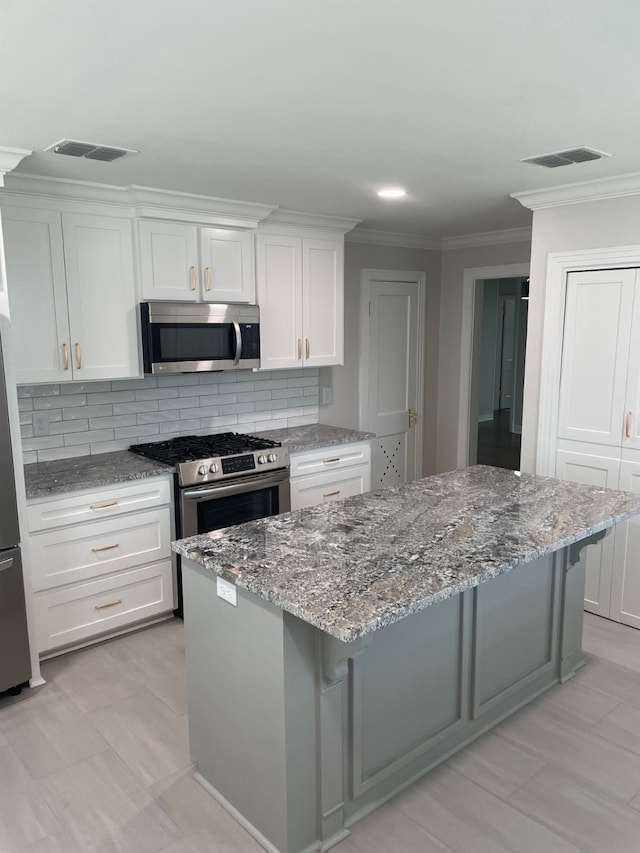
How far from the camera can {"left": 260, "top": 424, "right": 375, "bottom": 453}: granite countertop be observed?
4191 millimetres

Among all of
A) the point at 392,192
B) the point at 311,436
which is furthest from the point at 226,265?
the point at 311,436

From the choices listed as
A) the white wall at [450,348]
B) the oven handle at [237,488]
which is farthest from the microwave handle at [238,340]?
the white wall at [450,348]

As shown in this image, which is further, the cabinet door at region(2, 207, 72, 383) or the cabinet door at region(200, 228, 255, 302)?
the cabinet door at region(200, 228, 255, 302)

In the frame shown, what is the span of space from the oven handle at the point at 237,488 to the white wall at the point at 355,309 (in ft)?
4.03

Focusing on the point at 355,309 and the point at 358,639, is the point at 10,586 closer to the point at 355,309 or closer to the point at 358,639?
the point at 358,639

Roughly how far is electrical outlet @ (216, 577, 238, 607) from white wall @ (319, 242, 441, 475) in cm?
302

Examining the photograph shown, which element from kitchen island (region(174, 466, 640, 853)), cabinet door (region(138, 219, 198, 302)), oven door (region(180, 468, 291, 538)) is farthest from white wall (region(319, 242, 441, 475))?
kitchen island (region(174, 466, 640, 853))

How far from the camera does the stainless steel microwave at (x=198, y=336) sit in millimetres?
3609

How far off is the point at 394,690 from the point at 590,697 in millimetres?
1211

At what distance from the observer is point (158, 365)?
363cm

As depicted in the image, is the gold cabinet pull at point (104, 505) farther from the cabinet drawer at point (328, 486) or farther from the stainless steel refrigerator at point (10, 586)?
the cabinet drawer at point (328, 486)

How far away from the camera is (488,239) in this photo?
5.18 meters

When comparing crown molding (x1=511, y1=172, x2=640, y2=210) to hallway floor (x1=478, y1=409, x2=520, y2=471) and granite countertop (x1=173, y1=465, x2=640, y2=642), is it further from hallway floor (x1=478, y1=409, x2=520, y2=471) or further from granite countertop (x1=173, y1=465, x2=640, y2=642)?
hallway floor (x1=478, y1=409, x2=520, y2=471)

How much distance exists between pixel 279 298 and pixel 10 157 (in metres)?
1.93
